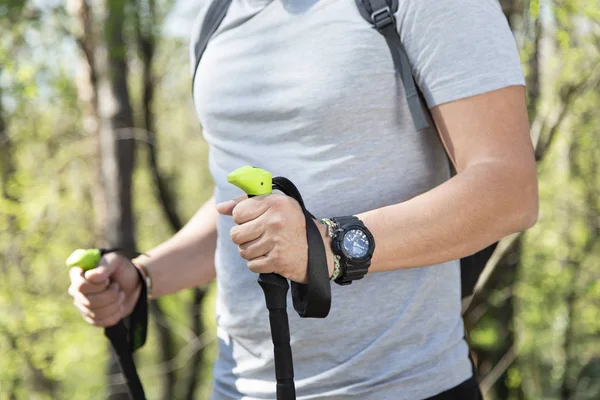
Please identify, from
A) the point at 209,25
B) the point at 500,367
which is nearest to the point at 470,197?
the point at 209,25

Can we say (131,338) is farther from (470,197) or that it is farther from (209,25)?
(470,197)

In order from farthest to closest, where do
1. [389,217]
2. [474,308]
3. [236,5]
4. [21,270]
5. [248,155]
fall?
[21,270] → [474,308] → [236,5] → [248,155] → [389,217]

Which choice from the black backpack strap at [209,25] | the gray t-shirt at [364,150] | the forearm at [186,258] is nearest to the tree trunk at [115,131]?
the forearm at [186,258]

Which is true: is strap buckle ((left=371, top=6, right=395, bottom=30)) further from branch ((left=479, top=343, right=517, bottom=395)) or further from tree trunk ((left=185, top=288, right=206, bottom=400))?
tree trunk ((left=185, top=288, right=206, bottom=400))

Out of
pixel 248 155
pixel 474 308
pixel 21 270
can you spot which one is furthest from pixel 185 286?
pixel 21 270

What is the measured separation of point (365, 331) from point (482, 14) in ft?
2.21

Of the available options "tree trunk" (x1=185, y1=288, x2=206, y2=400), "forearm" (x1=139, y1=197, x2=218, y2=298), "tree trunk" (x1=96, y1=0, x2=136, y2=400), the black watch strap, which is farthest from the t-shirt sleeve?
"tree trunk" (x1=185, y1=288, x2=206, y2=400)

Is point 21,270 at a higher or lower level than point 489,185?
lower

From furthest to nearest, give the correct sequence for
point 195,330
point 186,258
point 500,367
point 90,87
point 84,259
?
point 195,330
point 90,87
point 500,367
point 186,258
point 84,259

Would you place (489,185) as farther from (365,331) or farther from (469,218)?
(365,331)

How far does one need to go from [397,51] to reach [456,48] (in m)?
0.12

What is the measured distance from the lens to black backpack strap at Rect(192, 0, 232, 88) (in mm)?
1772

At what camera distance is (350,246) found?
1.22 metres

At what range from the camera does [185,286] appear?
6.55 ft
